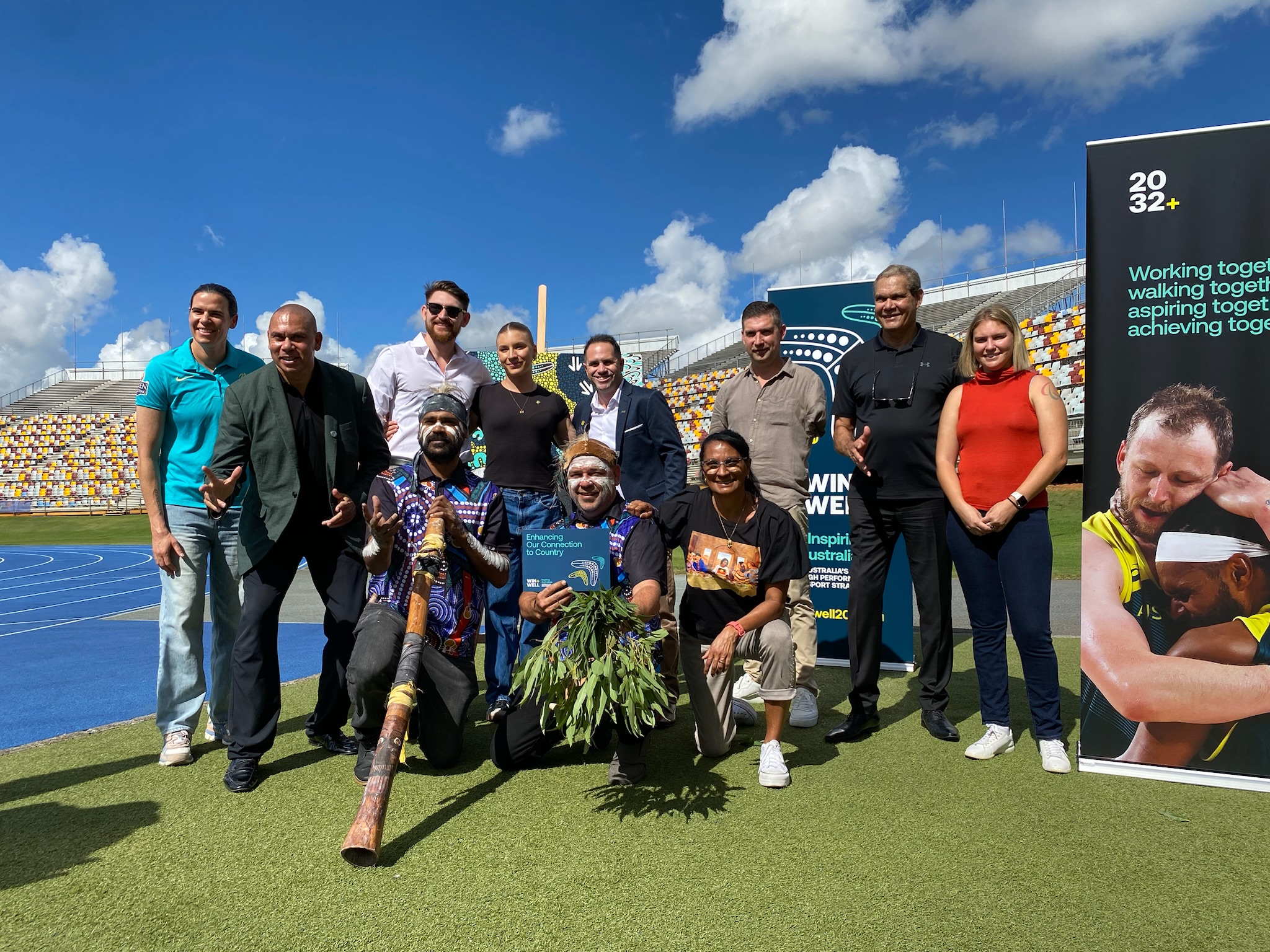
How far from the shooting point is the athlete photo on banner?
3.26 meters

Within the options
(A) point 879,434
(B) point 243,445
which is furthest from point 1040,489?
(B) point 243,445

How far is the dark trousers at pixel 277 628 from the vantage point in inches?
134

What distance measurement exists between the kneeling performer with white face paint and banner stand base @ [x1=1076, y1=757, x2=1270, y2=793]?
203 cm

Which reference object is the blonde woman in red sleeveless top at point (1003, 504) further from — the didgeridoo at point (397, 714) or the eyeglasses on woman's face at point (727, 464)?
the didgeridoo at point (397, 714)

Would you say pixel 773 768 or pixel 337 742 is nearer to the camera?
pixel 773 768

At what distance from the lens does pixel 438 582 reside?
3605mm

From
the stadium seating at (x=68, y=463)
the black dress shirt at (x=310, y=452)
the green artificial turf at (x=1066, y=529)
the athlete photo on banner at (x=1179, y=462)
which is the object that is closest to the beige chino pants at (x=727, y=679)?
the athlete photo on banner at (x=1179, y=462)

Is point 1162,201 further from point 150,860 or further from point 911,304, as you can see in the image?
point 150,860

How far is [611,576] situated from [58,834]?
→ 2.32 m

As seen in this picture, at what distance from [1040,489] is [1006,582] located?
1.59 ft

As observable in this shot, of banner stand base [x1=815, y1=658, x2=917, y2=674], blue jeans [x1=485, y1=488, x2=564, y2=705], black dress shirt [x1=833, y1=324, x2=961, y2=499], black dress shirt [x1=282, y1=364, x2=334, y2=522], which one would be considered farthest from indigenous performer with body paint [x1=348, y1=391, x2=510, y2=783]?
banner stand base [x1=815, y1=658, x2=917, y2=674]

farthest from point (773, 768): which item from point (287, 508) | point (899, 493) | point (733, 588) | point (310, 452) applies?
point (310, 452)

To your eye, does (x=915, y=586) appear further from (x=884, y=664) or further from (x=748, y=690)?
(x=884, y=664)

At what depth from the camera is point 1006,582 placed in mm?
3686
